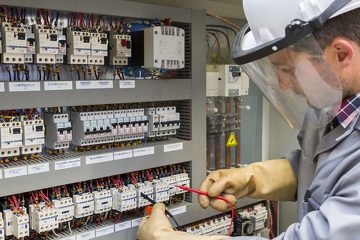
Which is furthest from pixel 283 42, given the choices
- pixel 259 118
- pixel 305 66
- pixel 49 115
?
pixel 259 118

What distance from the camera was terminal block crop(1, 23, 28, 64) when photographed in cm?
146

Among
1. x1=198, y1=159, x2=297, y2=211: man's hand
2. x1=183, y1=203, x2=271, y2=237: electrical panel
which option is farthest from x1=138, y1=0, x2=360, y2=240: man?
x1=183, y1=203, x2=271, y2=237: electrical panel

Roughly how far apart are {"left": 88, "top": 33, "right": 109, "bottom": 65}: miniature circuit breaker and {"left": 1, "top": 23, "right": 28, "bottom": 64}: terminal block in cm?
27

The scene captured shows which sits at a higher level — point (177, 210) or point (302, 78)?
point (302, 78)

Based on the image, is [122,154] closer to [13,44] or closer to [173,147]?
[173,147]

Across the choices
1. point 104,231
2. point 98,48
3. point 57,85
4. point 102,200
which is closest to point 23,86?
point 57,85

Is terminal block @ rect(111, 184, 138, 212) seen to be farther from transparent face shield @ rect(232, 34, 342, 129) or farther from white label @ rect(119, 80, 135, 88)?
transparent face shield @ rect(232, 34, 342, 129)

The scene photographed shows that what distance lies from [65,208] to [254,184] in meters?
0.77

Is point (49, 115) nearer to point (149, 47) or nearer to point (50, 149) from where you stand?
point (50, 149)

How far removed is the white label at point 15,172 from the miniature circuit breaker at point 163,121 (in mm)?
624

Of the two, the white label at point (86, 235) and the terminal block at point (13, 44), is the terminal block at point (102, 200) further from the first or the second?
the terminal block at point (13, 44)

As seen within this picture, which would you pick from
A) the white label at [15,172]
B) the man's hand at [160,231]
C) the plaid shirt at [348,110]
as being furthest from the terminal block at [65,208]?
the plaid shirt at [348,110]

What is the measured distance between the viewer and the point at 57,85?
1.54 meters

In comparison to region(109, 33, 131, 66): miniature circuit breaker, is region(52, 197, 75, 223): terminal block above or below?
below
